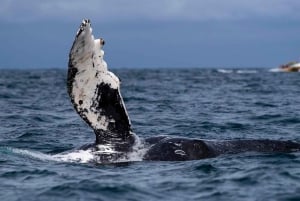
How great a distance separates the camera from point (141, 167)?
9.60 metres

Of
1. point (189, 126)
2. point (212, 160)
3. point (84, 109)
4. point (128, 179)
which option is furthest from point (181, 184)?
point (189, 126)

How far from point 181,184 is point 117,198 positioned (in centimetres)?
91

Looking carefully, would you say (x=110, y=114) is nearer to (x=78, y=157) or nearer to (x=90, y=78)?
(x=90, y=78)

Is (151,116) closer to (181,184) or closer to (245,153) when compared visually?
(245,153)

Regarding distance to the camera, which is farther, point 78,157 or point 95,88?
point 78,157

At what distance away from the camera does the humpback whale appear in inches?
387

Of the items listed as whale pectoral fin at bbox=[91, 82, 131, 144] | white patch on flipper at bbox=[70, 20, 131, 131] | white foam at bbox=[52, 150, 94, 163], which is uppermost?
white patch on flipper at bbox=[70, 20, 131, 131]

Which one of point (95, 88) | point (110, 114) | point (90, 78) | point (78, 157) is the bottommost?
point (78, 157)

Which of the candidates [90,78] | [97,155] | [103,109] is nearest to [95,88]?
[90,78]

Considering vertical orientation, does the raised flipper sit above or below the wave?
above

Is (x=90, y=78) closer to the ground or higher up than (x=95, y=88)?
higher up

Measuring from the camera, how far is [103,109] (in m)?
9.91

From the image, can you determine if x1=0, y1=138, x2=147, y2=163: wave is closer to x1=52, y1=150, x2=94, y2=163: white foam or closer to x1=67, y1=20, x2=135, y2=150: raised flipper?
x1=52, y1=150, x2=94, y2=163: white foam

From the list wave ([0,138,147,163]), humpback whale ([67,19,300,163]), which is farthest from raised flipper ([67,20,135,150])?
wave ([0,138,147,163])
